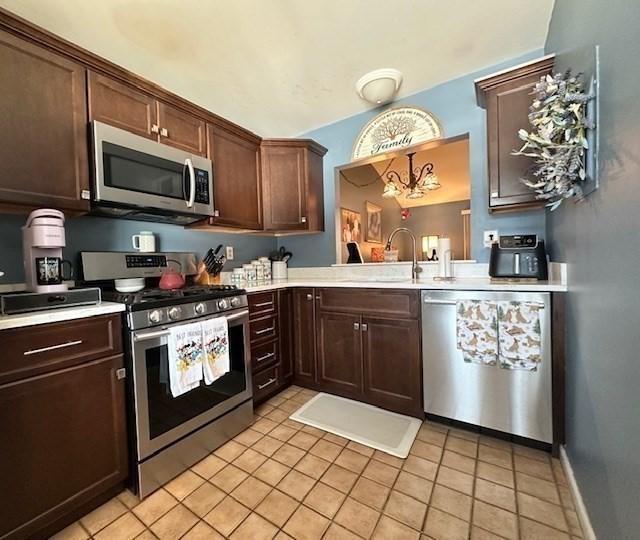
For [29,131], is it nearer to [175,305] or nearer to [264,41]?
[175,305]

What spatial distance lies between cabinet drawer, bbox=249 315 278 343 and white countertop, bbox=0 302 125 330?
35.8 inches

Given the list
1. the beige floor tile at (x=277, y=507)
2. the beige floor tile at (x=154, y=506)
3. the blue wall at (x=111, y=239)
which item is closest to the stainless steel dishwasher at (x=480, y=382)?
the beige floor tile at (x=277, y=507)

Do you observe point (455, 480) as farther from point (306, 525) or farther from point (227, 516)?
point (227, 516)

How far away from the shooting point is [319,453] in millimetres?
1622

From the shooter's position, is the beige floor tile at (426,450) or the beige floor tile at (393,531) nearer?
the beige floor tile at (393,531)

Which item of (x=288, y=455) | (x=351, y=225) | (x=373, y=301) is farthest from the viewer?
(x=351, y=225)

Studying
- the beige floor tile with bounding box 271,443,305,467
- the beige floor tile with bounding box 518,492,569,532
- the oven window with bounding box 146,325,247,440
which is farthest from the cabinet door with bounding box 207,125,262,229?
the beige floor tile with bounding box 518,492,569,532

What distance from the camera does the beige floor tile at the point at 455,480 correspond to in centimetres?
134

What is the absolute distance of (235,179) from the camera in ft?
7.76

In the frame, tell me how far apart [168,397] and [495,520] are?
1554mm

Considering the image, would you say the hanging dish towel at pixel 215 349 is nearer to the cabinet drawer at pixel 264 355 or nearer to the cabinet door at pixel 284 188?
the cabinet drawer at pixel 264 355

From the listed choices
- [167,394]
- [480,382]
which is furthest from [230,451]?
[480,382]

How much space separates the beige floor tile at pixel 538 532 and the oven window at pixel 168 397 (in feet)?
5.00

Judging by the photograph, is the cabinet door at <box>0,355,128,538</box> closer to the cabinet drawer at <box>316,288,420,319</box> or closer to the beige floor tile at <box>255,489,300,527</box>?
the beige floor tile at <box>255,489,300,527</box>
